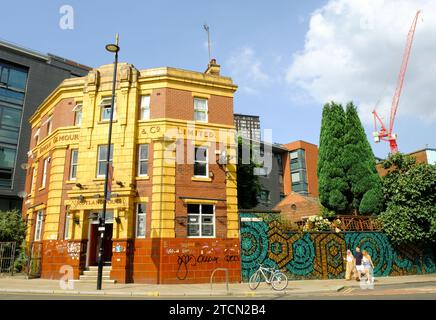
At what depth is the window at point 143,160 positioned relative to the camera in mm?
19766

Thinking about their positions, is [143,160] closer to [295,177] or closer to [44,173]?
[44,173]

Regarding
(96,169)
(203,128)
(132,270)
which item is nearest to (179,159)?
(203,128)

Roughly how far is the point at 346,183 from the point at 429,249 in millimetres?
6938

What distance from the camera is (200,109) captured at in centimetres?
2114

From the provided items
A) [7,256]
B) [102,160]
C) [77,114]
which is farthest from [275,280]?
[7,256]

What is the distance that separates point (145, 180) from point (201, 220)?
3919 mm

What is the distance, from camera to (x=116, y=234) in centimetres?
1839

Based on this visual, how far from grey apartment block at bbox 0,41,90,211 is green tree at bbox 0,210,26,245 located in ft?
45.4

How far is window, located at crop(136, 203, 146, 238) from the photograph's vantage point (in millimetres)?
18641

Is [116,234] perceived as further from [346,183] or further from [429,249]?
[429,249]

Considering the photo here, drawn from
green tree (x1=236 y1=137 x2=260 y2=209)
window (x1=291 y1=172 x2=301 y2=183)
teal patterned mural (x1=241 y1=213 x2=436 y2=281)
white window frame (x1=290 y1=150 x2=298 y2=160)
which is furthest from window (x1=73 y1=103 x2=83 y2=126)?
white window frame (x1=290 y1=150 x2=298 y2=160)

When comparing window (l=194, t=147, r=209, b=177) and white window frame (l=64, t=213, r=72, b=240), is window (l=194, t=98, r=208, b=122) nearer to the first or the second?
window (l=194, t=147, r=209, b=177)

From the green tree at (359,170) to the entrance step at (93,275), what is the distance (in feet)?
58.0

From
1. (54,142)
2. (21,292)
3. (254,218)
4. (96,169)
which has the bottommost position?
(21,292)
